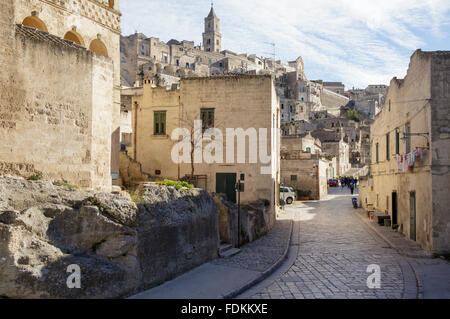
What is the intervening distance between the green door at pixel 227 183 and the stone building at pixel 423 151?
7713 mm

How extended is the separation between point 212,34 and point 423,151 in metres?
123

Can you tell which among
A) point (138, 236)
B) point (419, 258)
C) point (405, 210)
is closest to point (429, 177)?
point (419, 258)

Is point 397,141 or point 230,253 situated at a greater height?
point 397,141

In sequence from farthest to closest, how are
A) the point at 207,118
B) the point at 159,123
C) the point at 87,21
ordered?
the point at 159,123 → the point at 207,118 → the point at 87,21

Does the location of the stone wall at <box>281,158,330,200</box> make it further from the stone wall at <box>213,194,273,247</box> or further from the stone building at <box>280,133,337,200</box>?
the stone wall at <box>213,194,273,247</box>

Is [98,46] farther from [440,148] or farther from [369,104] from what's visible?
[369,104]

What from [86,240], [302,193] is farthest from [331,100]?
[86,240]

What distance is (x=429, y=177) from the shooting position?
1399cm

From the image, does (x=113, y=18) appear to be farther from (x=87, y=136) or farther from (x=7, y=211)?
(x=7, y=211)

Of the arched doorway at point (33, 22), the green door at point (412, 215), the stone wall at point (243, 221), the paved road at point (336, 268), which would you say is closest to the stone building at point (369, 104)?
the paved road at point (336, 268)

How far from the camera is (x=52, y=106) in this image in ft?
32.3

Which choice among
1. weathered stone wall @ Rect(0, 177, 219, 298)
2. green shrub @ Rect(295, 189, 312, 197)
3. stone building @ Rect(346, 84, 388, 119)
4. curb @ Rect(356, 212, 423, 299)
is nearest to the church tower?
stone building @ Rect(346, 84, 388, 119)

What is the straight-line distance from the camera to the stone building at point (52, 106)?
9.05 meters

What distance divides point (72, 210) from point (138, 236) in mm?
1473
